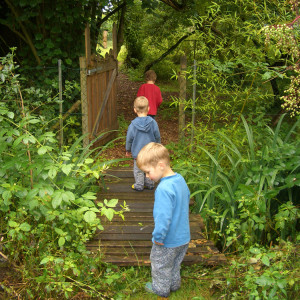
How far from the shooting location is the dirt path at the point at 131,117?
7.92 metres

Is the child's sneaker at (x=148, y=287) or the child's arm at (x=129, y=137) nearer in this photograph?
the child's sneaker at (x=148, y=287)

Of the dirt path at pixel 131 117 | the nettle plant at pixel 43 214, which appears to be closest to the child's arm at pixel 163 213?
the nettle plant at pixel 43 214

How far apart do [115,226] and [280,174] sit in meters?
1.81

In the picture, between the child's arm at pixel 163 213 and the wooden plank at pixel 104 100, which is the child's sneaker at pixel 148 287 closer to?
the child's arm at pixel 163 213

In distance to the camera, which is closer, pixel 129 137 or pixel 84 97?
pixel 129 137

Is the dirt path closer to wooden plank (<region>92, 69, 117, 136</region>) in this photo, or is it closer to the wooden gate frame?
the wooden gate frame

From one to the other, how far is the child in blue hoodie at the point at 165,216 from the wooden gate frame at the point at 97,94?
301 cm

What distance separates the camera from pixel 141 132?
4.86m

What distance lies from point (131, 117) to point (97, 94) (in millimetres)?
3031

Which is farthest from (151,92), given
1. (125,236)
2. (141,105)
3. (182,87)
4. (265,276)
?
(265,276)

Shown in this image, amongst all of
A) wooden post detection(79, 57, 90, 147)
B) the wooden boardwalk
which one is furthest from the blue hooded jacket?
wooden post detection(79, 57, 90, 147)


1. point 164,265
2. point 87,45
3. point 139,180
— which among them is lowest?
point 164,265

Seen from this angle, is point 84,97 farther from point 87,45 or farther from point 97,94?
point 87,45

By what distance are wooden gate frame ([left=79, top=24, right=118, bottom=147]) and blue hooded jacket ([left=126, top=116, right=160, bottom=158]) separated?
3.68ft
